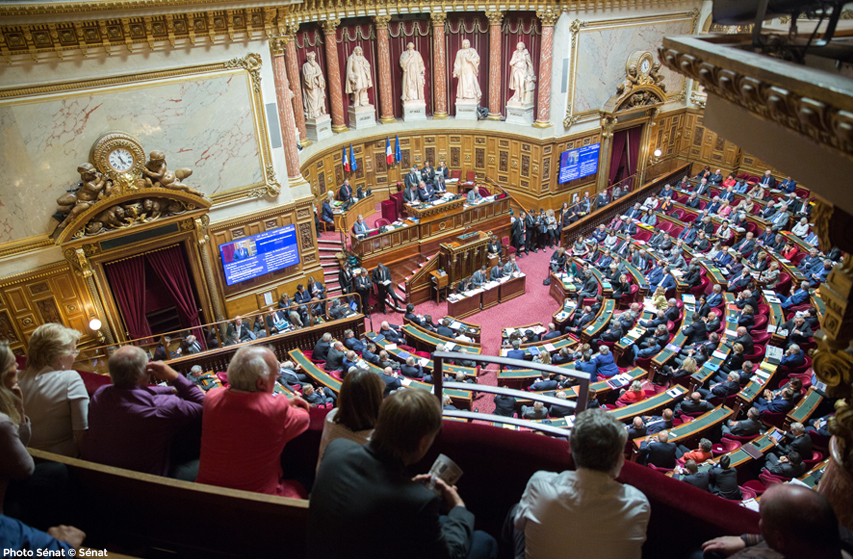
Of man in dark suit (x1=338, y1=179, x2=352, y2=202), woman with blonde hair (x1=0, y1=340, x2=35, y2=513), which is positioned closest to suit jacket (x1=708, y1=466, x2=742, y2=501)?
woman with blonde hair (x1=0, y1=340, x2=35, y2=513)

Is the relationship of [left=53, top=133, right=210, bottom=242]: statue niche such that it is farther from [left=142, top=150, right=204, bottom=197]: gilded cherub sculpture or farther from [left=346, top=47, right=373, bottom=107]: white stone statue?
[left=346, top=47, right=373, bottom=107]: white stone statue

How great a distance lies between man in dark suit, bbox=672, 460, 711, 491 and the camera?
6754 mm

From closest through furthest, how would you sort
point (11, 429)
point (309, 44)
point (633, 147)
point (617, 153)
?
point (11, 429) < point (309, 44) < point (617, 153) < point (633, 147)

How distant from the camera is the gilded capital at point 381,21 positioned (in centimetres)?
1686

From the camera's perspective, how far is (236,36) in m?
11.3

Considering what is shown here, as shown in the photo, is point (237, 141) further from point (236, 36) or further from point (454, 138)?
point (454, 138)

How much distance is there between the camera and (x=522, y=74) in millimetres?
17516

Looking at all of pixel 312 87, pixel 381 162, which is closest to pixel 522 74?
pixel 381 162

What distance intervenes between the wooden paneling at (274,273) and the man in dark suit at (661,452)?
8.84 metres

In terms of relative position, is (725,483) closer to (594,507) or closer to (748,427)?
(748,427)

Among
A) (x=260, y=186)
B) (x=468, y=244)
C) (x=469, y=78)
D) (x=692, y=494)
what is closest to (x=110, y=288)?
(x=260, y=186)

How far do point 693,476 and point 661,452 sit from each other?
0.82 meters

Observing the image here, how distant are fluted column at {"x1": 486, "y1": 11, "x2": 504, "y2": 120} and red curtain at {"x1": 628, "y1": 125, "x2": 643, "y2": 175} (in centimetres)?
504

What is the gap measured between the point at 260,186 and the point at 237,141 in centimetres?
109
